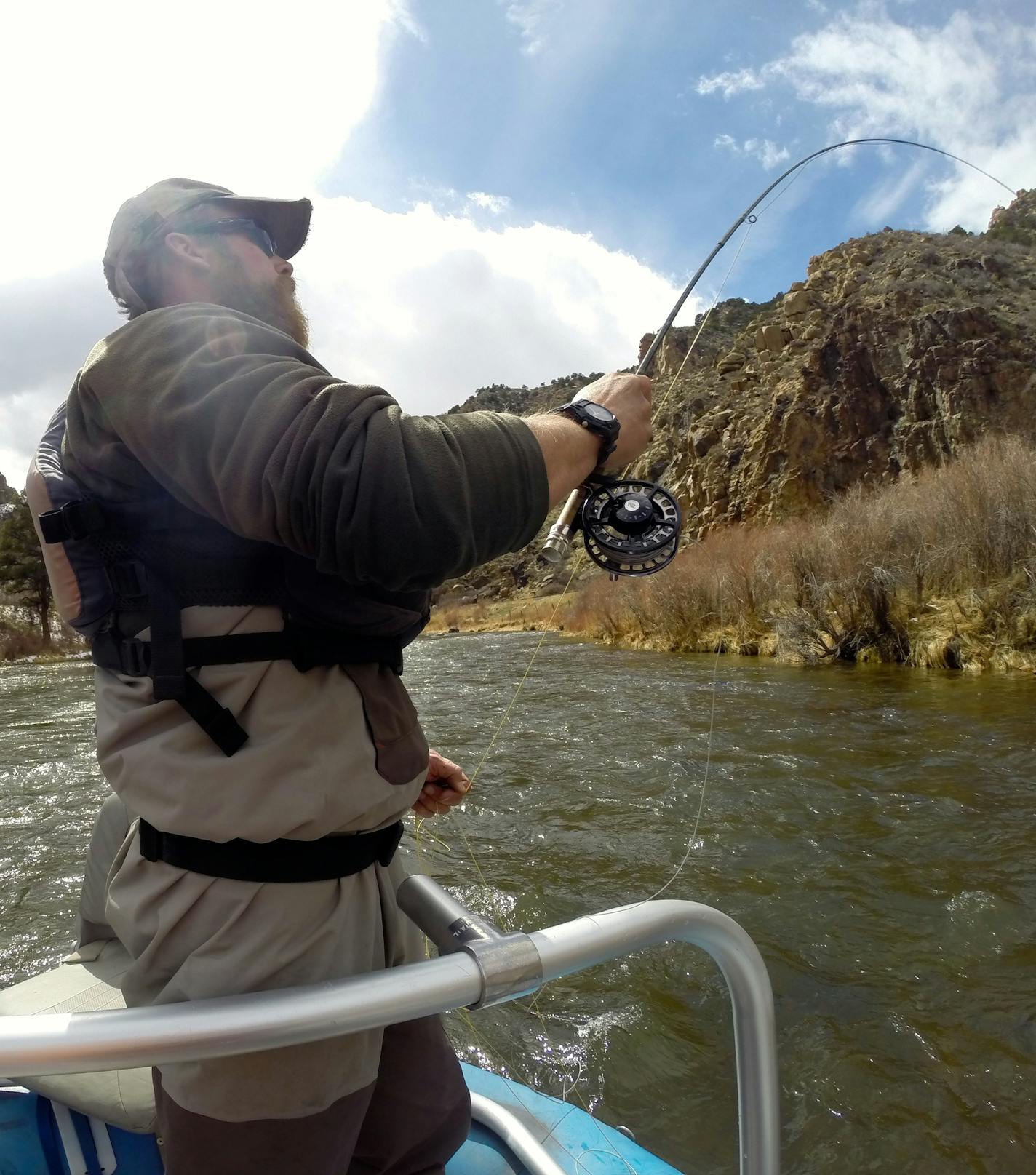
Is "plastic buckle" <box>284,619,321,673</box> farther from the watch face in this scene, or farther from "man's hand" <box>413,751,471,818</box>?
"man's hand" <box>413,751,471,818</box>

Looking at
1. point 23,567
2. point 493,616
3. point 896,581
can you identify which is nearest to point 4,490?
point 23,567

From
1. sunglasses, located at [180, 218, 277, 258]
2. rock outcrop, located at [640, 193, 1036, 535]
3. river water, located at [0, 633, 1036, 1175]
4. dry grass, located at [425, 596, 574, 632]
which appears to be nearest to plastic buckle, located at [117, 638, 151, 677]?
sunglasses, located at [180, 218, 277, 258]

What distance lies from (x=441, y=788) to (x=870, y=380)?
120 ft

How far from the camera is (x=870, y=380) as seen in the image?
1330 inches

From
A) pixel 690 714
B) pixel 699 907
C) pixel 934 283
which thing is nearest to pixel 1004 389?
pixel 934 283

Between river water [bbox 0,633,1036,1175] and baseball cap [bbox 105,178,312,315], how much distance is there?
2738 millimetres

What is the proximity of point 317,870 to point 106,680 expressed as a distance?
0.45 m

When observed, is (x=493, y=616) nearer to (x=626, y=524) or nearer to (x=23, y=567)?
(x=23, y=567)

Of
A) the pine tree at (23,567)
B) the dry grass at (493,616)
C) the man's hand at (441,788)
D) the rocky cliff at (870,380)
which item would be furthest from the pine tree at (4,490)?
the man's hand at (441,788)

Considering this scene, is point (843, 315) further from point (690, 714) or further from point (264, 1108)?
point (264, 1108)

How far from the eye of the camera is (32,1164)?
1.40 metres

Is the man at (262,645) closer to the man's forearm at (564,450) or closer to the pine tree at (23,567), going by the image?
the man's forearm at (564,450)

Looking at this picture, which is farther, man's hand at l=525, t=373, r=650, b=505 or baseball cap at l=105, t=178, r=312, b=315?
baseball cap at l=105, t=178, r=312, b=315

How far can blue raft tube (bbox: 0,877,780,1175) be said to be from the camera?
872 mm
